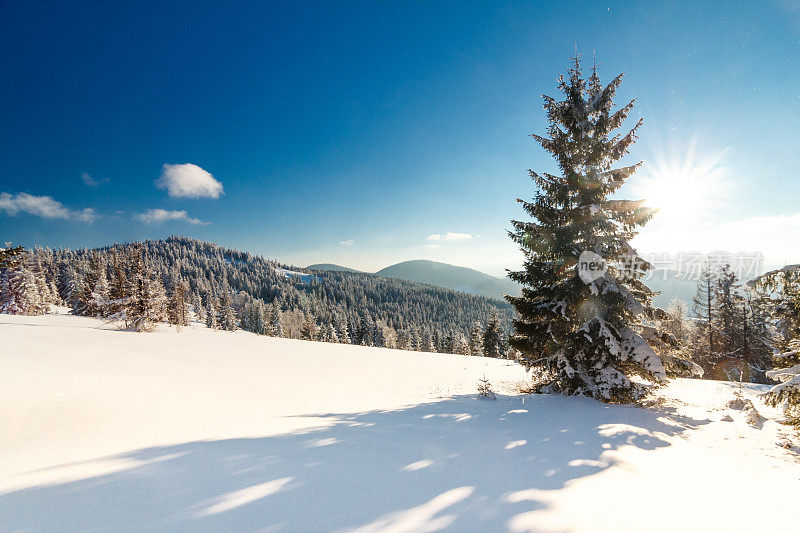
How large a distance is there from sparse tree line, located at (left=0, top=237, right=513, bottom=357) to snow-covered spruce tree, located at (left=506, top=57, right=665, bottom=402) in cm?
1377

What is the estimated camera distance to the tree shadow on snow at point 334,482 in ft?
7.97

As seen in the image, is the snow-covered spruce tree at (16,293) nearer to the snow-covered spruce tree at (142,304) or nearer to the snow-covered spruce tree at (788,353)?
the snow-covered spruce tree at (142,304)

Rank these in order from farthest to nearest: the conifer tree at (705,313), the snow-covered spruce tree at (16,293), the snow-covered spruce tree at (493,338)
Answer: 1. the snow-covered spruce tree at (493,338)
2. the snow-covered spruce tree at (16,293)
3. the conifer tree at (705,313)

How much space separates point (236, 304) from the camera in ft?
438

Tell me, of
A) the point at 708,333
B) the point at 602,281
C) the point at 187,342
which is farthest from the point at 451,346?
the point at 602,281

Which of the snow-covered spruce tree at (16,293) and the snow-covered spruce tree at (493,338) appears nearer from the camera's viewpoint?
the snow-covered spruce tree at (16,293)

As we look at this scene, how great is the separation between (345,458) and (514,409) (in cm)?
539

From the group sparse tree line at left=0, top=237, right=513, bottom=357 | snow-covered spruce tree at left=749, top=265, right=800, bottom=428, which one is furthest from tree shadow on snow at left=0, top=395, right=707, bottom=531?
sparse tree line at left=0, top=237, right=513, bottom=357

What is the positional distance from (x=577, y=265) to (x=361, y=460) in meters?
8.53

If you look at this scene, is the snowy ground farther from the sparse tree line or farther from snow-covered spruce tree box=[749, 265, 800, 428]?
the sparse tree line

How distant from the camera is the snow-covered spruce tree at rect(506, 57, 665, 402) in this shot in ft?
27.8

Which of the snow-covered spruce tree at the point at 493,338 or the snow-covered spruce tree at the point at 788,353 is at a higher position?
the snow-covered spruce tree at the point at 788,353

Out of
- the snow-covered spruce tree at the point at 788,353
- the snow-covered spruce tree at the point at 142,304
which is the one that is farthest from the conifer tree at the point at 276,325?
the snow-covered spruce tree at the point at 788,353

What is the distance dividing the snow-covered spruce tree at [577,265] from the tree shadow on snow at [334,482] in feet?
10.6
